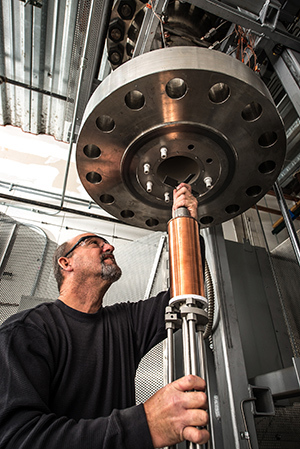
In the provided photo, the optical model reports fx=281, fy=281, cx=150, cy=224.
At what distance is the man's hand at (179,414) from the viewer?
509 mm

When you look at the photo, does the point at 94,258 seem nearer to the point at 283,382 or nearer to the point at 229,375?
the point at 229,375

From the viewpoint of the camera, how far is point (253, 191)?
1110 millimetres

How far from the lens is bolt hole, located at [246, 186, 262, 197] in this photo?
1.09 metres

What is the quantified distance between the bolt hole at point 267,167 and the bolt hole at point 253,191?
76 mm

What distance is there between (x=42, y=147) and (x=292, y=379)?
2.75 m

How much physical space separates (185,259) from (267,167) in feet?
1.86

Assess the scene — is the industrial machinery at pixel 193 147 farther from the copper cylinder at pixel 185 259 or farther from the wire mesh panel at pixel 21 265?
the wire mesh panel at pixel 21 265

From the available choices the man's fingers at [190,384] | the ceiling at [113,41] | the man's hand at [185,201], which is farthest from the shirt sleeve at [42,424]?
the ceiling at [113,41]

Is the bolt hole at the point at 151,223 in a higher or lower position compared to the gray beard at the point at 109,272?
higher

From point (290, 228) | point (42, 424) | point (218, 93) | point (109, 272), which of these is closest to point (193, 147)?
point (218, 93)

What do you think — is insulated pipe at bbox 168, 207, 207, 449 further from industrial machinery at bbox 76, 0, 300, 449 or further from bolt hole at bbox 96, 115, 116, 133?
bolt hole at bbox 96, 115, 116, 133

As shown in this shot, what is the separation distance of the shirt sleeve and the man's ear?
22.9 inches

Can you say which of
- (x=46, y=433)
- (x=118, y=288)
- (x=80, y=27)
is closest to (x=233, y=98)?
(x=46, y=433)

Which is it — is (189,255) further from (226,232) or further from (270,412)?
(226,232)
